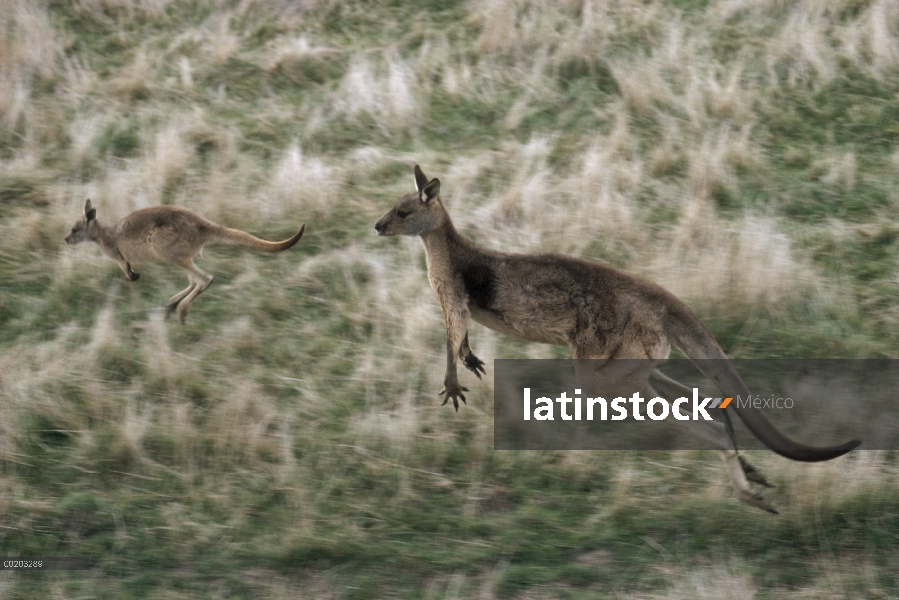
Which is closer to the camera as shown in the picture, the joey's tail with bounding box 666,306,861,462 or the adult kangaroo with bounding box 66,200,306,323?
the joey's tail with bounding box 666,306,861,462

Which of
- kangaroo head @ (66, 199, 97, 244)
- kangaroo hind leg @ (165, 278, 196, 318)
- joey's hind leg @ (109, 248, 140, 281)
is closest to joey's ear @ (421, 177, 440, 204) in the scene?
kangaroo hind leg @ (165, 278, 196, 318)

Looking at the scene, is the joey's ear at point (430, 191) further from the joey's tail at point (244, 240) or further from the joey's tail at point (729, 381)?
the joey's tail at point (729, 381)

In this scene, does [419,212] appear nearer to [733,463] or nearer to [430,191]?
[430,191]

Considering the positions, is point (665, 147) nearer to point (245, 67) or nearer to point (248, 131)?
point (248, 131)

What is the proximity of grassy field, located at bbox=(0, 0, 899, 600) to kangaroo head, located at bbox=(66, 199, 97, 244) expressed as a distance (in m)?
0.26

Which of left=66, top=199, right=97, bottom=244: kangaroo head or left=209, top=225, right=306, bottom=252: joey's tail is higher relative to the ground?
left=66, top=199, right=97, bottom=244: kangaroo head

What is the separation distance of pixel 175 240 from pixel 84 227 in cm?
100

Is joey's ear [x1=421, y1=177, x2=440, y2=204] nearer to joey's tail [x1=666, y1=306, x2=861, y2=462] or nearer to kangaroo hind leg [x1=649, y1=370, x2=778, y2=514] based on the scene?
joey's tail [x1=666, y1=306, x2=861, y2=462]

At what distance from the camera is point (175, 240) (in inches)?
266

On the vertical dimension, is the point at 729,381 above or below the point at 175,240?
below

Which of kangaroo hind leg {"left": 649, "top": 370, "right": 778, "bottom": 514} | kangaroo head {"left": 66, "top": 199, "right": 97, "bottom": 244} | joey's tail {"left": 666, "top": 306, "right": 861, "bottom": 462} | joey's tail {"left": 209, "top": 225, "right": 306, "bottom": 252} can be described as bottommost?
kangaroo hind leg {"left": 649, "top": 370, "right": 778, "bottom": 514}

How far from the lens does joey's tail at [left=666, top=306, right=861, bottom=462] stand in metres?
4.78

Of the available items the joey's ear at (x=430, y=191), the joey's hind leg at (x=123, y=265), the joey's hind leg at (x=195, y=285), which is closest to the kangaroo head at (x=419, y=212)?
the joey's ear at (x=430, y=191)

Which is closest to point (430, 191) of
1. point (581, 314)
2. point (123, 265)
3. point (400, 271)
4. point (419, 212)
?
point (419, 212)
